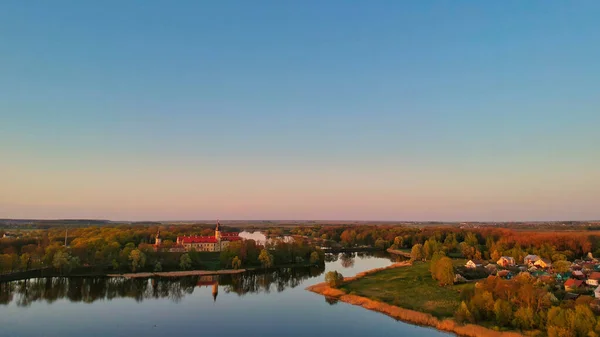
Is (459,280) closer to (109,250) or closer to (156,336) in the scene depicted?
(156,336)

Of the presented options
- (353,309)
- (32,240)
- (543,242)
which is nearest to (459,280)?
(353,309)

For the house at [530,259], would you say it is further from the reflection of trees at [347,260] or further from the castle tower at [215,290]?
the castle tower at [215,290]

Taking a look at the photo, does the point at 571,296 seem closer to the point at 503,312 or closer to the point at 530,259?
the point at 503,312

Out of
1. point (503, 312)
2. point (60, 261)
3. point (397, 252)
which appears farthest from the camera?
point (397, 252)

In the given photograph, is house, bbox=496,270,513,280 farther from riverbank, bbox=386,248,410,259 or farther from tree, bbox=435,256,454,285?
riverbank, bbox=386,248,410,259

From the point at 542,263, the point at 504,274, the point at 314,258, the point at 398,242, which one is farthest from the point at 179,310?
the point at 398,242

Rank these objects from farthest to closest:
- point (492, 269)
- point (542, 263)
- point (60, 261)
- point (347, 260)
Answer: point (347, 260), point (542, 263), point (492, 269), point (60, 261)

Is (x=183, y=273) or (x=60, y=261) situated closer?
(x=60, y=261)

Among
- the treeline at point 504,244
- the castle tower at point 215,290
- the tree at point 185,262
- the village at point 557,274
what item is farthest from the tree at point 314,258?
the village at point 557,274
